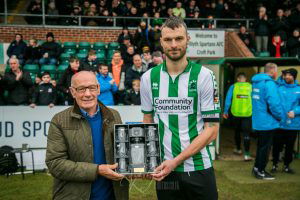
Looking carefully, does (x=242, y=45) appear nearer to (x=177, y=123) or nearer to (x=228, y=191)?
(x=228, y=191)

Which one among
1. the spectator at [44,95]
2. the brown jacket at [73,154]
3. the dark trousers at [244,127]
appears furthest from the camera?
the dark trousers at [244,127]

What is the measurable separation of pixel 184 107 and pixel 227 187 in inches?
157

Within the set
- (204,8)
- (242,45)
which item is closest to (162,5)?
(204,8)

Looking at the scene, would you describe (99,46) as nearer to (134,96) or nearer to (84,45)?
(84,45)

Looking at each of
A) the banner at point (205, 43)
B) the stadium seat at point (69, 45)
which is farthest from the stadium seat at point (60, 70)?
the banner at point (205, 43)

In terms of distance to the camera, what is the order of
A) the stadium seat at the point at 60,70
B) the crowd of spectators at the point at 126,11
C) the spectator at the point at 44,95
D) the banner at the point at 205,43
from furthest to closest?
the crowd of spectators at the point at 126,11 < the banner at the point at 205,43 < the stadium seat at the point at 60,70 < the spectator at the point at 44,95

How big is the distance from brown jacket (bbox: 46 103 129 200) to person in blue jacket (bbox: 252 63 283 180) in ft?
15.5

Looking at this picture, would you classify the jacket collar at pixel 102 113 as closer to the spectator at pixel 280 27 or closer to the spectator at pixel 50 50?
the spectator at pixel 50 50

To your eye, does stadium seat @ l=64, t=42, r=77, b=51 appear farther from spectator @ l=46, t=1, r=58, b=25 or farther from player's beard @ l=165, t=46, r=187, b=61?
player's beard @ l=165, t=46, r=187, b=61

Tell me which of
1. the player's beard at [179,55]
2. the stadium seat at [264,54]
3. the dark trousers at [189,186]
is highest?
the stadium seat at [264,54]

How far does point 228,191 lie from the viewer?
6.33m

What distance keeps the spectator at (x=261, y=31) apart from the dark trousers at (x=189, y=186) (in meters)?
11.8

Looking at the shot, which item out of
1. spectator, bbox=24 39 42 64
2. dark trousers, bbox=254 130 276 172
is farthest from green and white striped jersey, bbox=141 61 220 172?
spectator, bbox=24 39 42 64

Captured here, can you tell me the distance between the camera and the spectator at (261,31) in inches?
547
